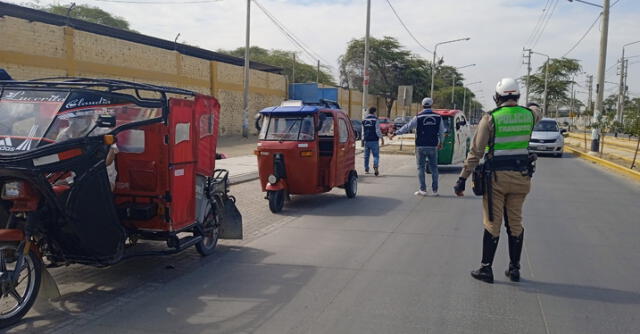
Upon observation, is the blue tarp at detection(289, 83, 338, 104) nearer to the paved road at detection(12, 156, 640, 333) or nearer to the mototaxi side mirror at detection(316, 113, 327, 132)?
the mototaxi side mirror at detection(316, 113, 327, 132)

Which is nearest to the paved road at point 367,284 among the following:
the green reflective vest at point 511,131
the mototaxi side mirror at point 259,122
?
the green reflective vest at point 511,131

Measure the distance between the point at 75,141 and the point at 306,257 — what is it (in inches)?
120

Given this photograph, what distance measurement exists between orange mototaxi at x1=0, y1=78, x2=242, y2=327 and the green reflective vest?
3.17 m

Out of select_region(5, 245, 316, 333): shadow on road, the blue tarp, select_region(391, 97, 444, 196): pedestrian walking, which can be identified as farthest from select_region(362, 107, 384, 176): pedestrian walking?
the blue tarp

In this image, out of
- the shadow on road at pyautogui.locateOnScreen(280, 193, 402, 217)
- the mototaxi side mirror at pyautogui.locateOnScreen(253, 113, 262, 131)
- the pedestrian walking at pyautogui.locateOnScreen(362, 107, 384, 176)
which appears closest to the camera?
the shadow on road at pyautogui.locateOnScreen(280, 193, 402, 217)

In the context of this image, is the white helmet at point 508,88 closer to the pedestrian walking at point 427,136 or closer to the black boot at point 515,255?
the black boot at point 515,255

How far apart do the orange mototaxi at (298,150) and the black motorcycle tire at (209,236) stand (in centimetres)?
275

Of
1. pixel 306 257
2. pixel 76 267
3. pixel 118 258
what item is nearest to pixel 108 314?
pixel 118 258

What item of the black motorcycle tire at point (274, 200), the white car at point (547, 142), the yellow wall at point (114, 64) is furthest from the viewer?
the white car at point (547, 142)

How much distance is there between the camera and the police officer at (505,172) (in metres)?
5.60

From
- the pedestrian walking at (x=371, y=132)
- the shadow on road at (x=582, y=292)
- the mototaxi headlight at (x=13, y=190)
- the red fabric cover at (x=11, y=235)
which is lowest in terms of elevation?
the shadow on road at (x=582, y=292)

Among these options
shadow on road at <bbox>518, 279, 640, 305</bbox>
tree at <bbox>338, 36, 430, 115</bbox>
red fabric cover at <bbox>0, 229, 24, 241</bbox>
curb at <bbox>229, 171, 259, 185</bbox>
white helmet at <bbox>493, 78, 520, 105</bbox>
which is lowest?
shadow on road at <bbox>518, 279, 640, 305</bbox>

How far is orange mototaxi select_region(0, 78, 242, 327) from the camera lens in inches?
174

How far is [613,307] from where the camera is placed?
4977 millimetres
